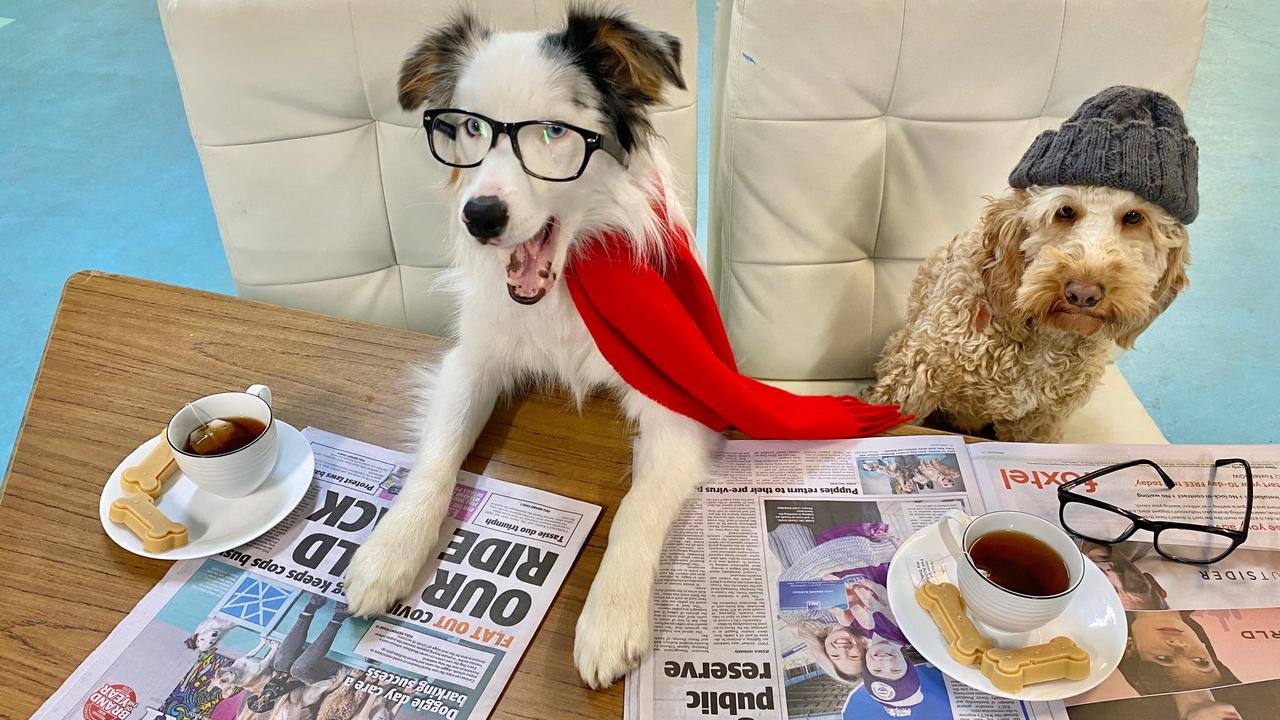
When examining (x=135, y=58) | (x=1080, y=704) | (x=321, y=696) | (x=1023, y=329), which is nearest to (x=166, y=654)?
(x=321, y=696)

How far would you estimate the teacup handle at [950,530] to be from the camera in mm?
940

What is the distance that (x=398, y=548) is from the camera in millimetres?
926

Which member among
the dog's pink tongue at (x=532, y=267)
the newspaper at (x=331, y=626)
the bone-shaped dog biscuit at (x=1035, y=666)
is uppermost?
the dog's pink tongue at (x=532, y=267)

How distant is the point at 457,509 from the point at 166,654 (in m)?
0.34

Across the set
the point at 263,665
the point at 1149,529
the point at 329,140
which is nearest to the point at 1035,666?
the point at 1149,529

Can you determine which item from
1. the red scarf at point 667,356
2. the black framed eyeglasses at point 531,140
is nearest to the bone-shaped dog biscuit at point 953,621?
the red scarf at point 667,356

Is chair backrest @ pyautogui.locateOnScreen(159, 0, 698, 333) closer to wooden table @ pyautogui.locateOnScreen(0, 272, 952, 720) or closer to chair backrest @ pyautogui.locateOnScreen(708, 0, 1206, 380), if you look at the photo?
chair backrest @ pyautogui.locateOnScreen(708, 0, 1206, 380)

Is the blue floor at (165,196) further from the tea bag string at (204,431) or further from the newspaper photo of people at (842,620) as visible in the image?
the newspaper photo of people at (842,620)

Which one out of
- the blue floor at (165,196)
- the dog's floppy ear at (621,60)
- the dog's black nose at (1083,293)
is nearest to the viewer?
the dog's floppy ear at (621,60)

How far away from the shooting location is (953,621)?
0.85m

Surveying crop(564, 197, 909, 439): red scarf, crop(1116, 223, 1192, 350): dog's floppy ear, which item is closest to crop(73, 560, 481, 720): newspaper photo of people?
crop(564, 197, 909, 439): red scarf

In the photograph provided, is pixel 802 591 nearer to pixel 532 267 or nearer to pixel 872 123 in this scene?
pixel 532 267

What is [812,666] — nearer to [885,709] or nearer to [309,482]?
[885,709]

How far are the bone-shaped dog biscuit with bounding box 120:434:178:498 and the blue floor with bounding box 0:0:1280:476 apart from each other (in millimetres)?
1555
